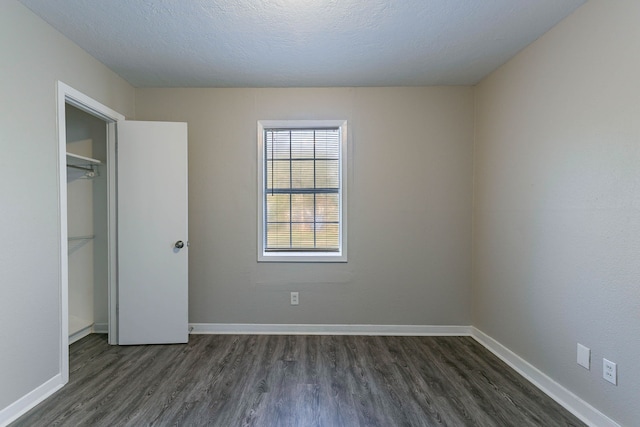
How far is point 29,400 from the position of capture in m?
1.75

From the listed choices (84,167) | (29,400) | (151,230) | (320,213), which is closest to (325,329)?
(320,213)

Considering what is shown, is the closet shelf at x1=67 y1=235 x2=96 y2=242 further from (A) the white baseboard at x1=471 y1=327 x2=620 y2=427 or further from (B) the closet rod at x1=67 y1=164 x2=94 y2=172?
(A) the white baseboard at x1=471 y1=327 x2=620 y2=427

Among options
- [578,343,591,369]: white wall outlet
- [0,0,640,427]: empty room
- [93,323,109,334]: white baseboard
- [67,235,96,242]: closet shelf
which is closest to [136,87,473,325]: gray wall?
[0,0,640,427]: empty room

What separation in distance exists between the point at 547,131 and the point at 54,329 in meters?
3.75

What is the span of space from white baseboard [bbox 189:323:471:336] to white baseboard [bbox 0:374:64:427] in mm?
1050

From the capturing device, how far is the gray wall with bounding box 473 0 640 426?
147cm

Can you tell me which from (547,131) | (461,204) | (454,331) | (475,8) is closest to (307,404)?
(454,331)

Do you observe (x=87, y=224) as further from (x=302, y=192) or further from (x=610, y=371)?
(x=610, y=371)

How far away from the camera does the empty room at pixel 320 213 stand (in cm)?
165

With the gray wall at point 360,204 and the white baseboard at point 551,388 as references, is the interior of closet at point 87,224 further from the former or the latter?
the white baseboard at point 551,388

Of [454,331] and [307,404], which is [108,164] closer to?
[307,404]

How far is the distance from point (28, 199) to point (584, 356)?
11.9ft

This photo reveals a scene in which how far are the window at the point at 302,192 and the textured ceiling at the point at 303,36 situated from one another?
1.88 feet

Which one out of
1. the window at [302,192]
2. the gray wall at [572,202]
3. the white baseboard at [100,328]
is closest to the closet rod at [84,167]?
the white baseboard at [100,328]
